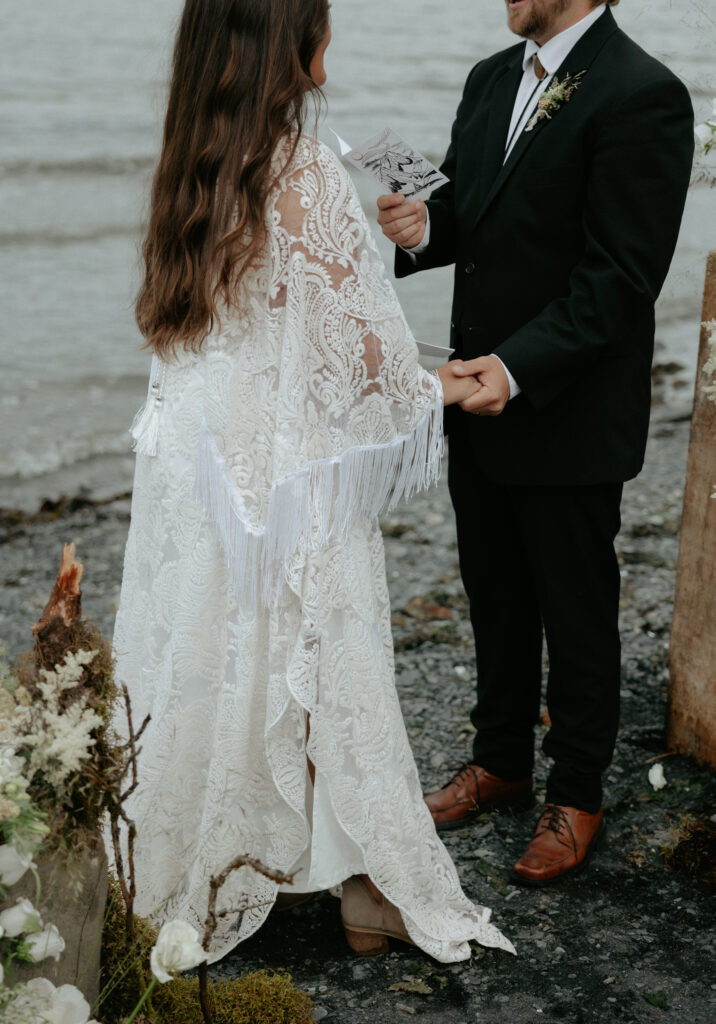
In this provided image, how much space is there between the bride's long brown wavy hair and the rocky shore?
5.58 ft

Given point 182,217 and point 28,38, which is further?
point 28,38

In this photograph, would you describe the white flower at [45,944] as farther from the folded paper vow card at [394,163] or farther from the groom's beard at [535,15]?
the groom's beard at [535,15]

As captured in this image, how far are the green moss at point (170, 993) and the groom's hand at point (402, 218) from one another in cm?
188

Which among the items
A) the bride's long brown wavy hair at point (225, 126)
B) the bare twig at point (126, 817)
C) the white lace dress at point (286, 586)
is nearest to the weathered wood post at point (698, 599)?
the white lace dress at point (286, 586)

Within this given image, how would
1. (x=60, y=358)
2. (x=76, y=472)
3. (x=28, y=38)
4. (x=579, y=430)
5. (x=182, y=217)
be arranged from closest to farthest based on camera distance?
1. (x=182, y=217)
2. (x=579, y=430)
3. (x=76, y=472)
4. (x=60, y=358)
5. (x=28, y=38)

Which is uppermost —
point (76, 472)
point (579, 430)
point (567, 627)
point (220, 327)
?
point (220, 327)

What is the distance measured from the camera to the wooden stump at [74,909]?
187 centimetres

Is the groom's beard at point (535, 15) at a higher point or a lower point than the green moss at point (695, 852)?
higher

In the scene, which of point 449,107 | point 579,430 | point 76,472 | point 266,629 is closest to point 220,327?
point 266,629

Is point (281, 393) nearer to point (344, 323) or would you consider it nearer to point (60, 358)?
point (344, 323)

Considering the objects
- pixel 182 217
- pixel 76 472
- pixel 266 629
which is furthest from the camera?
pixel 76 472

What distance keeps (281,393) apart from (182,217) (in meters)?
0.46

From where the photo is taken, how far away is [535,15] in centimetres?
290

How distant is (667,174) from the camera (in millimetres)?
2746
